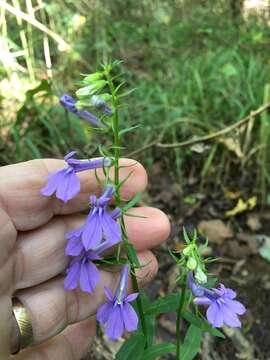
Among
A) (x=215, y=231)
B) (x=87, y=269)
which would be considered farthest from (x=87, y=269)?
(x=215, y=231)

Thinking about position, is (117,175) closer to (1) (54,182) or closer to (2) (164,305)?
(1) (54,182)

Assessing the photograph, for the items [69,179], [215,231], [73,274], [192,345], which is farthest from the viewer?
[215,231]

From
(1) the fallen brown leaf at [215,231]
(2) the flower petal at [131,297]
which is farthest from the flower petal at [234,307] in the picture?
(1) the fallen brown leaf at [215,231]

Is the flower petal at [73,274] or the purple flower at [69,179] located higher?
the purple flower at [69,179]

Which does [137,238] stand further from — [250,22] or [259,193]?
[250,22]

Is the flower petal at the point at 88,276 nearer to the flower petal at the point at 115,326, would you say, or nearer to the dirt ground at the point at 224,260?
the flower petal at the point at 115,326

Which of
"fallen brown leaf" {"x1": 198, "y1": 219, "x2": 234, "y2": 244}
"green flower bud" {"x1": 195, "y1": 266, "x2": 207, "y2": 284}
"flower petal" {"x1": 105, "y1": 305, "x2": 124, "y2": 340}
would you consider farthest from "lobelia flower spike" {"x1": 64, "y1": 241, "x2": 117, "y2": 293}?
"fallen brown leaf" {"x1": 198, "y1": 219, "x2": 234, "y2": 244}

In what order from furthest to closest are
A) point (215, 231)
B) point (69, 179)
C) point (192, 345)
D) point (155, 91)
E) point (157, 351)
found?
point (155, 91) < point (215, 231) < point (192, 345) < point (157, 351) < point (69, 179)
